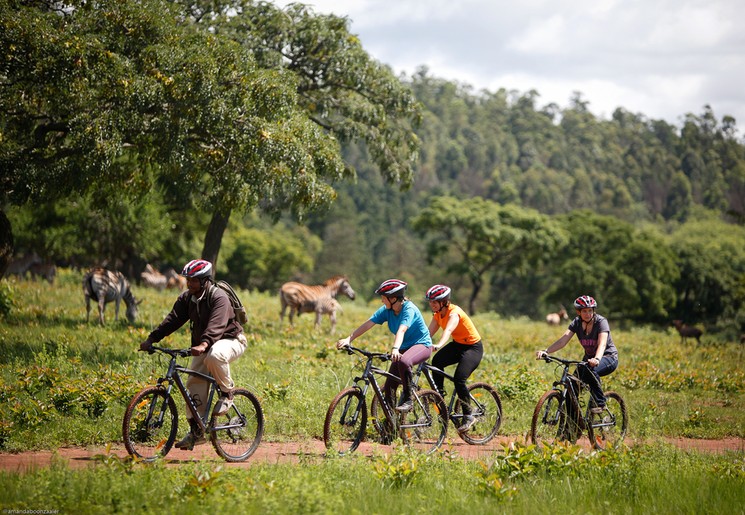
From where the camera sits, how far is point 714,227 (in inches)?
3241

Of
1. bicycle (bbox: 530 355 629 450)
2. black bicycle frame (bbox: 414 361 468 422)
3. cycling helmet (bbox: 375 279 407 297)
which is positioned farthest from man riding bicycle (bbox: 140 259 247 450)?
bicycle (bbox: 530 355 629 450)

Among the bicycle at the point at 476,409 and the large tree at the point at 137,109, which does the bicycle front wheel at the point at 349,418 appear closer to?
the bicycle at the point at 476,409

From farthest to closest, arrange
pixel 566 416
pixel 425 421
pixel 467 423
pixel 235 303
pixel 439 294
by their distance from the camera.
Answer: pixel 467 423
pixel 439 294
pixel 566 416
pixel 425 421
pixel 235 303

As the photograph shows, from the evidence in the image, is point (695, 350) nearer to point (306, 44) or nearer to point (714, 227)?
point (306, 44)

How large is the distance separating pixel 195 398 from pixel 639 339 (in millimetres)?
23579

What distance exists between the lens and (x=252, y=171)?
15.5 metres

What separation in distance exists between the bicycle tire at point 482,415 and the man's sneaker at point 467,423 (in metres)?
0.05

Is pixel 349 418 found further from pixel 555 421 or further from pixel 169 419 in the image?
pixel 555 421

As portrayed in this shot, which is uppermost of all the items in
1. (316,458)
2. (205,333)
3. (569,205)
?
(569,205)

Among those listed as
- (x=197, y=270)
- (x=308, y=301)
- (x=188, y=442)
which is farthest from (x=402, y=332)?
(x=308, y=301)

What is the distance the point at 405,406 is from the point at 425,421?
0.49 meters

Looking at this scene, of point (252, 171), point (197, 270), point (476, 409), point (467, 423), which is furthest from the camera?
point (252, 171)

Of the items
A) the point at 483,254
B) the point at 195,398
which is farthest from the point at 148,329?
the point at 483,254

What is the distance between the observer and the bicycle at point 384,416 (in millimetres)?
8828
